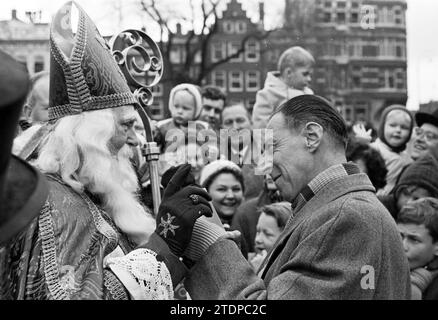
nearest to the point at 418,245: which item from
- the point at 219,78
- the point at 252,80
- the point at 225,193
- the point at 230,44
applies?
the point at 225,193

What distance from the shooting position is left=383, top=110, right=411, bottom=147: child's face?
736 centimetres

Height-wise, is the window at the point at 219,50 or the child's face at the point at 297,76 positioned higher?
the window at the point at 219,50

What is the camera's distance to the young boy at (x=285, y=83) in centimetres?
675

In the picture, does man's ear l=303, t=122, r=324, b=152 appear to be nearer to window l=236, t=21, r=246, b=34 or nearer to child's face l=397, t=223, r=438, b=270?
child's face l=397, t=223, r=438, b=270

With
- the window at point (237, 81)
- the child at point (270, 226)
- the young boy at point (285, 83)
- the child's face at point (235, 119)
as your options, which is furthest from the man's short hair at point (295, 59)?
the window at point (237, 81)

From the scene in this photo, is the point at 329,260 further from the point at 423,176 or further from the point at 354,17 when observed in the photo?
the point at 354,17

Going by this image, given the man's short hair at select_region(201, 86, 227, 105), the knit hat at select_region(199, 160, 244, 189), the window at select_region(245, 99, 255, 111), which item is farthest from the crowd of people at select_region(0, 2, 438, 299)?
the window at select_region(245, 99, 255, 111)

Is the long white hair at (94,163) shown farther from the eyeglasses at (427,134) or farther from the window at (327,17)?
the window at (327,17)

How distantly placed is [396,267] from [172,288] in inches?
33.7

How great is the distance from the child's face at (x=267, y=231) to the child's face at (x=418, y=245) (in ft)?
2.76
